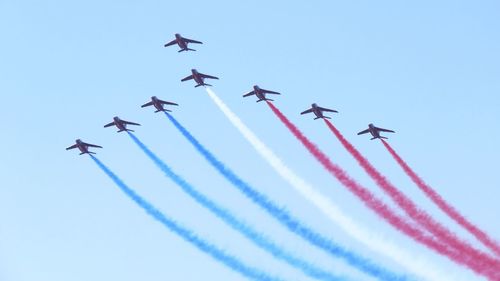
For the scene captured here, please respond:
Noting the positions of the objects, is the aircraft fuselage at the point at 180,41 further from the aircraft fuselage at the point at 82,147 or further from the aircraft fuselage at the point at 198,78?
the aircraft fuselage at the point at 82,147

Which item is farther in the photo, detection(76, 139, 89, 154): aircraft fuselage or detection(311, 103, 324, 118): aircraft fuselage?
detection(76, 139, 89, 154): aircraft fuselage

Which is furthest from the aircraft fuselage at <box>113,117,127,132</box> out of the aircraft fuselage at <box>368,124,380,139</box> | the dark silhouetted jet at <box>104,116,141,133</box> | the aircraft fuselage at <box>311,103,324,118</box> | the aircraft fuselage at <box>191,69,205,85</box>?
the aircraft fuselage at <box>368,124,380,139</box>

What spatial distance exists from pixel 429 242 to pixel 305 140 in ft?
54.6

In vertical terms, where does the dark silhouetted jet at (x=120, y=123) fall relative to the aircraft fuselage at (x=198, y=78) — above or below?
below

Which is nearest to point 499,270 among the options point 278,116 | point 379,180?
point 379,180

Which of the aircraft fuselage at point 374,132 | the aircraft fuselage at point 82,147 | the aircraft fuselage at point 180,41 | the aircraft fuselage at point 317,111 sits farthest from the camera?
the aircraft fuselage at point 180,41

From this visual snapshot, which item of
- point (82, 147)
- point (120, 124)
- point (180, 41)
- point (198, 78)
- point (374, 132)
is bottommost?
point (82, 147)

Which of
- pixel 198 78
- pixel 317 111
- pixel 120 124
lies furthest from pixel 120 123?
pixel 317 111

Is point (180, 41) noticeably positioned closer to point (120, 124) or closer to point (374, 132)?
point (120, 124)

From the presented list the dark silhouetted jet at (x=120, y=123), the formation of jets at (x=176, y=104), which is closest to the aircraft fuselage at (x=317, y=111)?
the formation of jets at (x=176, y=104)

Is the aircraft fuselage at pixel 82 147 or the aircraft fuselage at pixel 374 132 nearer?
the aircraft fuselage at pixel 374 132

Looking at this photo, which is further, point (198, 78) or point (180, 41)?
point (180, 41)

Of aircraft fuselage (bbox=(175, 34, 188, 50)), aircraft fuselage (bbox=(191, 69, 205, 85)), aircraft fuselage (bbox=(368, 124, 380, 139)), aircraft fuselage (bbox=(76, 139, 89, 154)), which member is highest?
aircraft fuselage (bbox=(175, 34, 188, 50))

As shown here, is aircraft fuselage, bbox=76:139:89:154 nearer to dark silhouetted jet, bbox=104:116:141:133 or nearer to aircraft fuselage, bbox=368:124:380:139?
dark silhouetted jet, bbox=104:116:141:133
